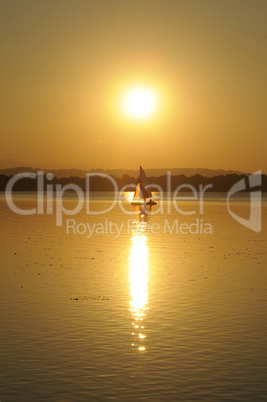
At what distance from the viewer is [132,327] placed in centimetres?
2381

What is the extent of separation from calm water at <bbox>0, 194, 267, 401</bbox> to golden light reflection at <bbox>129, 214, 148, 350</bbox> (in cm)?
5

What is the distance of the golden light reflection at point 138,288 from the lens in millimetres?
22938

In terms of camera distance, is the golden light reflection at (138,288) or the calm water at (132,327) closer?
the calm water at (132,327)

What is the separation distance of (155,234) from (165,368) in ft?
169

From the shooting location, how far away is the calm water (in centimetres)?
1728

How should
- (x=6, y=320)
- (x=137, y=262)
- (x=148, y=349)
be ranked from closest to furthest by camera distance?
(x=148, y=349) < (x=6, y=320) < (x=137, y=262)

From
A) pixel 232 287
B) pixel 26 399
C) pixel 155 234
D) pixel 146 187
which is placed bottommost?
pixel 26 399

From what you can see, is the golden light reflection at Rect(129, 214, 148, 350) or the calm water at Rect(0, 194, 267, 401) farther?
the golden light reflection at Rect(129, 214, 148, 350)

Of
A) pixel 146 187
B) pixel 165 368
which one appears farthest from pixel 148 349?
pixel 146 187

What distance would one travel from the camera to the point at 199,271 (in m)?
39.1

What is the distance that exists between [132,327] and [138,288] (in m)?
8.60

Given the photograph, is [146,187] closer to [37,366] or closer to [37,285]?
[37,285]

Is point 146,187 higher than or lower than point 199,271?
higher

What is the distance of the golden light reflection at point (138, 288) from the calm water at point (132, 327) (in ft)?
0.16
